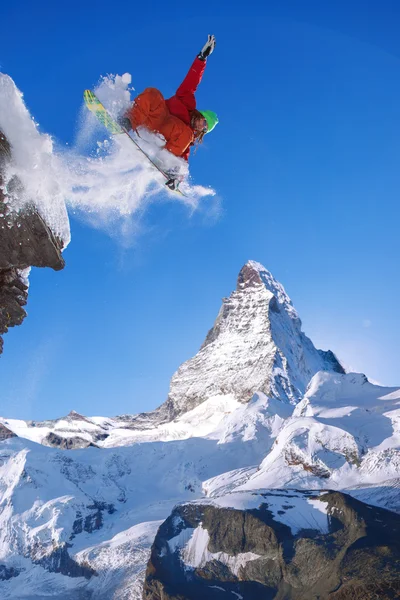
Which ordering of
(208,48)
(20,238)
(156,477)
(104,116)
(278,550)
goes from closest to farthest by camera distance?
(20,238)
(208,48)
(104,116)
(278,550)
(156,477)

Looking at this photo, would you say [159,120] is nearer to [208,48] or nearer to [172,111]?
[172,111]

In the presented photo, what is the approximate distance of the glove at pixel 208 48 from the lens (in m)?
14.7

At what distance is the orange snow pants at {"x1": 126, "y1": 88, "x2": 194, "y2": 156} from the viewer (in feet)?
48.2

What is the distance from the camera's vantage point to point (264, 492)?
84250 millimetres

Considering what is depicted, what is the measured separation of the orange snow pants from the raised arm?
631 mm

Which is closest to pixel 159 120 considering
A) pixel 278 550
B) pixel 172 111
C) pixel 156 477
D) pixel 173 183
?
pixel 172 111

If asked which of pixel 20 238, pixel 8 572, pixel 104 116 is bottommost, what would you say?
pixel 8 572

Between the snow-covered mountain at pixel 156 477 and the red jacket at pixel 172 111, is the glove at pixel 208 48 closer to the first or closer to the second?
the red jacket at pixel 172 111

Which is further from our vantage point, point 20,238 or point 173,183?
point 173,183

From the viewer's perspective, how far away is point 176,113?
1508cm

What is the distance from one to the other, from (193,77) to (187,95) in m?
0.49

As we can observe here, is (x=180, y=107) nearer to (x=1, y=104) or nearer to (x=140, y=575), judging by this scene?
(x=1, y=104)

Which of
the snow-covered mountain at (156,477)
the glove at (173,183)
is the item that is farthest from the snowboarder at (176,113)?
the snow-covered mountain at (156,477)

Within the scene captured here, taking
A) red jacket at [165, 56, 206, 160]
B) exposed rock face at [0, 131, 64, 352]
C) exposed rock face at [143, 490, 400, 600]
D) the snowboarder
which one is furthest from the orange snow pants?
exposed rock face at [143, 490, 400, 600]
